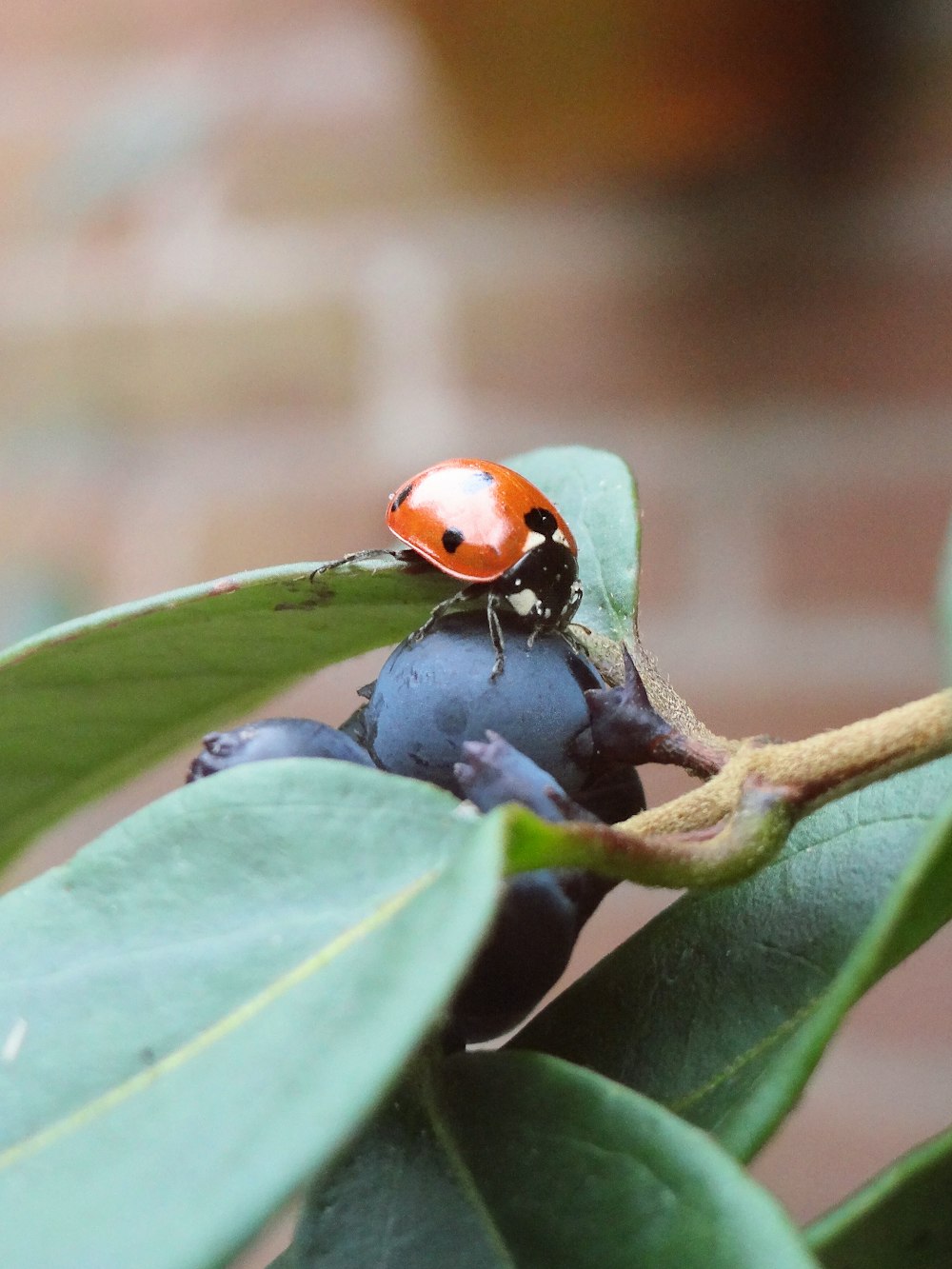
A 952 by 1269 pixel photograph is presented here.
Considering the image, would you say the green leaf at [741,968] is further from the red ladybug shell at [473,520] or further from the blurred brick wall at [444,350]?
the blurred brick wall at [444,350]

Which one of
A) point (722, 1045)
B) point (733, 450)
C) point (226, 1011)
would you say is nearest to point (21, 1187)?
point (226, 1011)

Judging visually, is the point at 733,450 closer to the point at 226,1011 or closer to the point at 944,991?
the point at 944,991

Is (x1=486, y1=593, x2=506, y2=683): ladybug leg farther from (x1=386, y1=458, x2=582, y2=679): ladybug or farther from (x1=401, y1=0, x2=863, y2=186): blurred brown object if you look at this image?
(x1=401, y1=0, x2=863, y2=186): blurred brown object

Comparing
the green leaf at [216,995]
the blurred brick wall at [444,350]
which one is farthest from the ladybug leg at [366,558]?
the blurred brick wall at [444,350]

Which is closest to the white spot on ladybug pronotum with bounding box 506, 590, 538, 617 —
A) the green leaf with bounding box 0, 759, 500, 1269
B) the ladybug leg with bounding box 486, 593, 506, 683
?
the ladybug leg with bounding box 486, 593, 506, 683

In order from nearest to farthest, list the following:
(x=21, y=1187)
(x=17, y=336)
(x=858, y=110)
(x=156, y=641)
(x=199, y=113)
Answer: (x=21, y=1187) → (x=156, y=641) → (x=858, y=110) → (x=199, y=113) → (x=17, y=336)

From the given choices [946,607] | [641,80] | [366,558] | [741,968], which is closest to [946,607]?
[946,607]

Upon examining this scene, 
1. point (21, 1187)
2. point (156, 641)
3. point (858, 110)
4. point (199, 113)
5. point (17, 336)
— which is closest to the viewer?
point (21, 1187)
